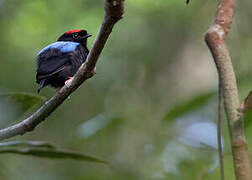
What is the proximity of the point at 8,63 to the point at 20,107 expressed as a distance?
543cm

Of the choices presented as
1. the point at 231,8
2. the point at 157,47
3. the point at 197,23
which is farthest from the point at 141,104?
the point at 231,8

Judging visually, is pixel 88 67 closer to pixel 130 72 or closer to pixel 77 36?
pixel 77 36

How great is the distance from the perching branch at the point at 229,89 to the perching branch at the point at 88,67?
29cm

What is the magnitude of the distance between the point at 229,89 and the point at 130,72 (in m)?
7.98

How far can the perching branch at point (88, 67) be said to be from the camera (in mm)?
1334

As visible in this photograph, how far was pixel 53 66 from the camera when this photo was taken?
4.01m

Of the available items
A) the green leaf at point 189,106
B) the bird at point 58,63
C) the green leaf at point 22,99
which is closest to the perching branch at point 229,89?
the green leaf at point 22,99

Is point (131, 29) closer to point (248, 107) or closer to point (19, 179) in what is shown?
point (19, 179)

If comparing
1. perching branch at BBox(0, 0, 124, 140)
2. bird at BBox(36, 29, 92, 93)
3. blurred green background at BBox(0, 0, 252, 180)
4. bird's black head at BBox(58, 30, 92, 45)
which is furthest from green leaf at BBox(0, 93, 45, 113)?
bird's black head at BBox(58, 30, 92, 45)

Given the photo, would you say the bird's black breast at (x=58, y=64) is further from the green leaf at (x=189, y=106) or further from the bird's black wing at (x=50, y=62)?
the green leaf at (x=189, y=106)

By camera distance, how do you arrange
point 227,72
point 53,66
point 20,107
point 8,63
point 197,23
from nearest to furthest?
point 227,72
point 20,107
point 53,66
point 8,63
point 197,23

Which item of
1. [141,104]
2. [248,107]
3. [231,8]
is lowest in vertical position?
[141,104]

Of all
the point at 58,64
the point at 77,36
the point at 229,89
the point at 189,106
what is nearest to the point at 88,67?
the point at 229,89

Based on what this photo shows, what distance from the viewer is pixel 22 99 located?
2.32 m
